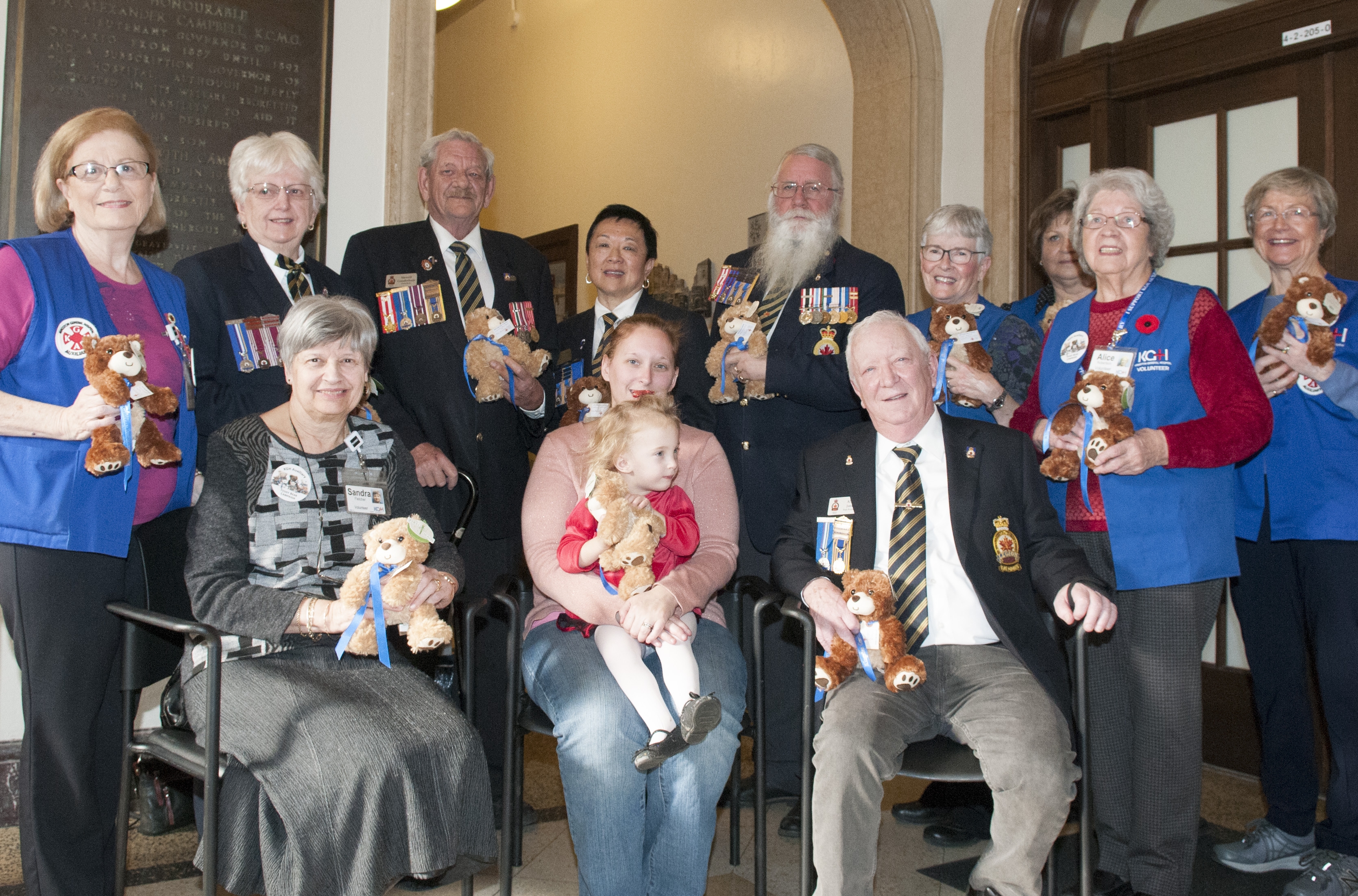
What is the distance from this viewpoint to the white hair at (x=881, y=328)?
2.99 m

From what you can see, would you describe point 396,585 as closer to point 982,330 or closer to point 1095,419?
point 1095,419

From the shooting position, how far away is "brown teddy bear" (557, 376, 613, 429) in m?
3.52

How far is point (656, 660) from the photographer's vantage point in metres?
2.88

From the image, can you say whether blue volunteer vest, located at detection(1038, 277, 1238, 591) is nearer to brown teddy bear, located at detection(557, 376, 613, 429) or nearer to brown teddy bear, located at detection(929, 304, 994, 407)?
brown teddy bear, located at detection(929, 304, 994, 407)

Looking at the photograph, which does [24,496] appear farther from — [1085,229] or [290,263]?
[1085,229]

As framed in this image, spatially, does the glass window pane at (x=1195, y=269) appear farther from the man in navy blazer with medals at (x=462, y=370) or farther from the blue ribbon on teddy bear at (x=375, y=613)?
the blue ribbon on teddy bear at (x=375, y=613)

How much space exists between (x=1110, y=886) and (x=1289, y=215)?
211cm

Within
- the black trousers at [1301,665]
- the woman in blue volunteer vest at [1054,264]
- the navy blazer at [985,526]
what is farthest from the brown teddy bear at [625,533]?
the black trousers at [1301,665]

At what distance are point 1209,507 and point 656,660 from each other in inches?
62.3

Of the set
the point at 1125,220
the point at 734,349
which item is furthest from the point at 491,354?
the point at 1125,220

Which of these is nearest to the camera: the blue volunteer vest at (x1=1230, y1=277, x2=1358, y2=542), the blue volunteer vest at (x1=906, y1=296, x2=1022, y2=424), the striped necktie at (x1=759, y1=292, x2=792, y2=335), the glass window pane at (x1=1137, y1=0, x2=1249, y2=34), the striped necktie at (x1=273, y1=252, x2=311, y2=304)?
the blue volunteer vest at (x1=1230, y1=277, x2=1358, y2=542)

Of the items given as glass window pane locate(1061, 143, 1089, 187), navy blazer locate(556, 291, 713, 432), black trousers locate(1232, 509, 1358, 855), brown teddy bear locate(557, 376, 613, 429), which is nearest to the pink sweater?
brown teddy bear locate(557, 376, 613, 429)

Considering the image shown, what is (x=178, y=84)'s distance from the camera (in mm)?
3811

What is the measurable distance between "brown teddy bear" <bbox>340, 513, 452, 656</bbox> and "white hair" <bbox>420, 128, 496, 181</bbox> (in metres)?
1.76
